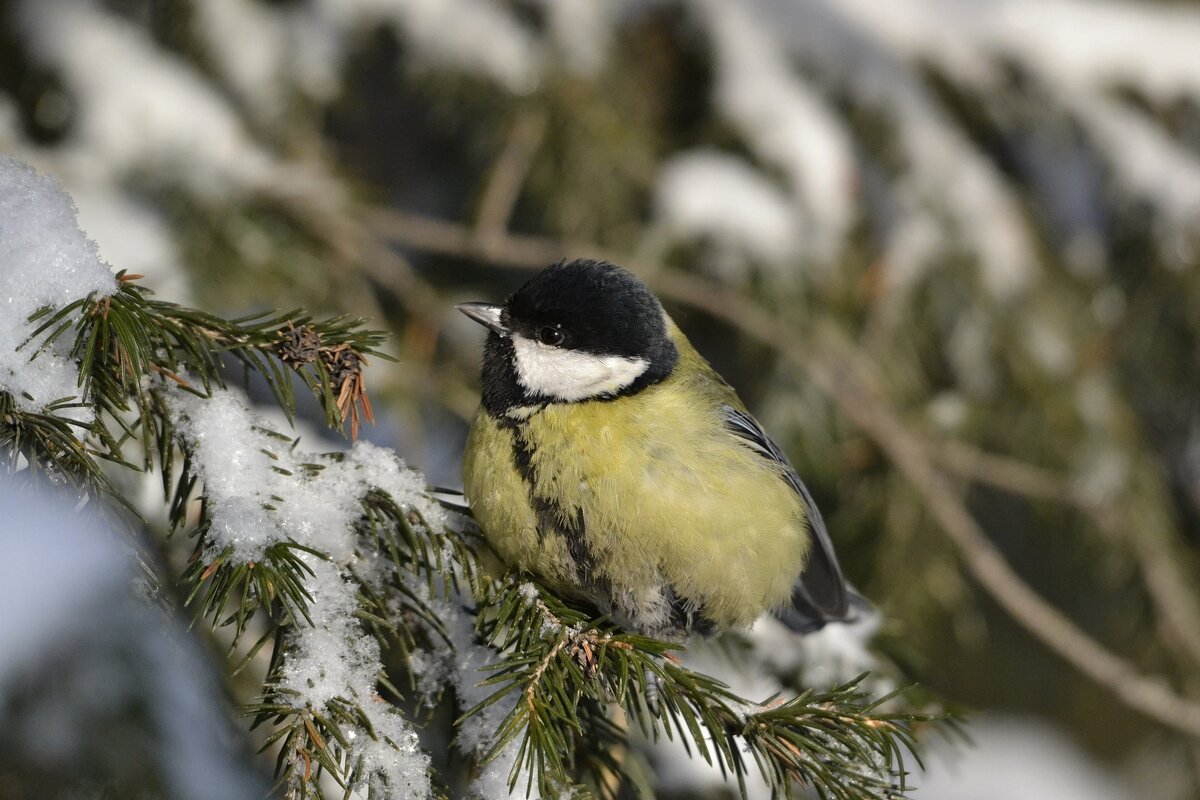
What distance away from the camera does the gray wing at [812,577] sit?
1.80m

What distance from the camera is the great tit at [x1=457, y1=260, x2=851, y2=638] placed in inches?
57.8

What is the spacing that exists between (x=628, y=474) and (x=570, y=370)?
0.91ft

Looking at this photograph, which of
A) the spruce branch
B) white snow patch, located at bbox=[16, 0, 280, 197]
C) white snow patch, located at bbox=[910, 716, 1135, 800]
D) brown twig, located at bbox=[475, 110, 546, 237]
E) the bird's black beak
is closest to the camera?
the spruce branch

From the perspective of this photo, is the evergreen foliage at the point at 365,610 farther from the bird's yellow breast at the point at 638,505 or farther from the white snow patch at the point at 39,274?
the bird's yellow breast at the point at 638,505

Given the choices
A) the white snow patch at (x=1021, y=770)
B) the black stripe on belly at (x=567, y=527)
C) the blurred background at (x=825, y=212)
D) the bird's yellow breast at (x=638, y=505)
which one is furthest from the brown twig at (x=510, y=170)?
the white snow patch at (x=1021, y=770)

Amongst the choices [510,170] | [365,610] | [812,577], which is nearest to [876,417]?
[812,577]

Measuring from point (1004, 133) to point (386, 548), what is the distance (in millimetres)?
2138

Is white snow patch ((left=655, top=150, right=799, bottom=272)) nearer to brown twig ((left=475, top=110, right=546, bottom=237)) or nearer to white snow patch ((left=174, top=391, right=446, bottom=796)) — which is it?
brown twig ((left=475, top=110, right=546, bottom=237))

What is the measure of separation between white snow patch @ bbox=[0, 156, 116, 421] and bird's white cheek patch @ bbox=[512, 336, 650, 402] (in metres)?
0.73

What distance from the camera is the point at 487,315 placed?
178 cm

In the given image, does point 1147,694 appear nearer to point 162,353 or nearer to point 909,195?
point 909,195

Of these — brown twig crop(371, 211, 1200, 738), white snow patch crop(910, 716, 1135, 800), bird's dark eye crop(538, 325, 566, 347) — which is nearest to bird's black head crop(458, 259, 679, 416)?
bird's dark eye crop(538, 325, 566, 347)

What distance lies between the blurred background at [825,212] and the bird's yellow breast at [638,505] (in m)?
0.63

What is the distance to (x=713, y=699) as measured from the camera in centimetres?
120
